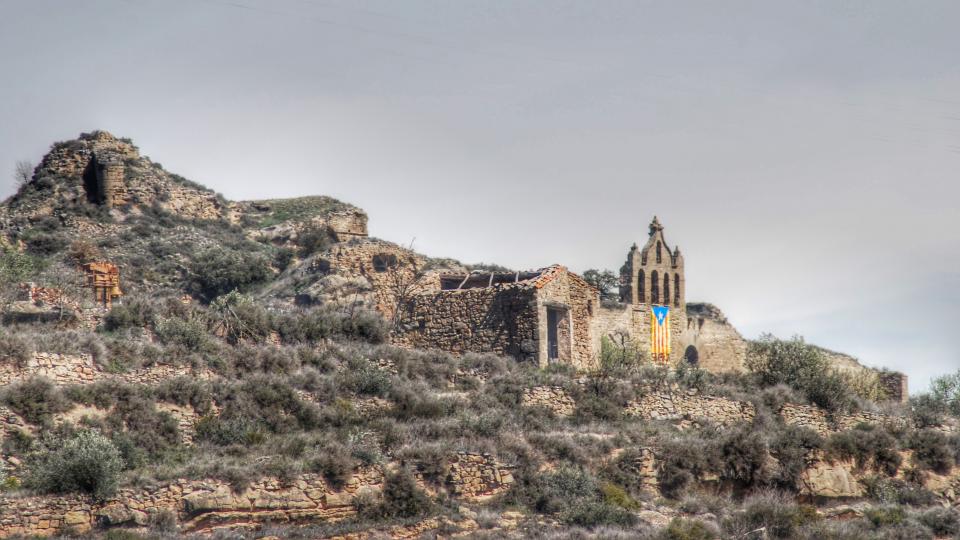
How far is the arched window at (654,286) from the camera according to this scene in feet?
167

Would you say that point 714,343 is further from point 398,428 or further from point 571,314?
point 398,428

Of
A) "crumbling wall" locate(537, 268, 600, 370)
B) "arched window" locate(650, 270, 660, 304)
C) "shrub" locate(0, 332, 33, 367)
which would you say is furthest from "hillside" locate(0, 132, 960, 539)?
"arched window" locate(650, 270, 660, 304)

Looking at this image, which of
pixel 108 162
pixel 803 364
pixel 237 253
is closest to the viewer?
pixel 803 364

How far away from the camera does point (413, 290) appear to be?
38500 millimetres

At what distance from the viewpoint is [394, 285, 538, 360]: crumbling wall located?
1346 inches

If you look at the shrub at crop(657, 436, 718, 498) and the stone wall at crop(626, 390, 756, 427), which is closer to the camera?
the shrub at crop(657, 436, 718, 498)

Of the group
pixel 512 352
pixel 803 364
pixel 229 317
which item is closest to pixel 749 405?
pixel 803 364

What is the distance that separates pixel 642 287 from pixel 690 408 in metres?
19.2

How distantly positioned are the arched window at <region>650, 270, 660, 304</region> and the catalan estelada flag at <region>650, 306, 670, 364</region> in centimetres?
408

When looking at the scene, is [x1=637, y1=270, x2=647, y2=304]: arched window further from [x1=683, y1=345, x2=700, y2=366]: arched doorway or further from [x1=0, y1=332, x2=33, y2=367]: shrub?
[x1=0, y1=332, x2=33, y2=367]: shrub

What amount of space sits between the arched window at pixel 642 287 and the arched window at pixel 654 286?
0.31 m

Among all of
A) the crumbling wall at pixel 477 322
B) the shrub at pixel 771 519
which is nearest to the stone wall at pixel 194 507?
the shrub at pixel 771 519

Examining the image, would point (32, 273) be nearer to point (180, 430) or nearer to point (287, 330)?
point (287, 330)

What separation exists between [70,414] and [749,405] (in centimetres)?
1757
